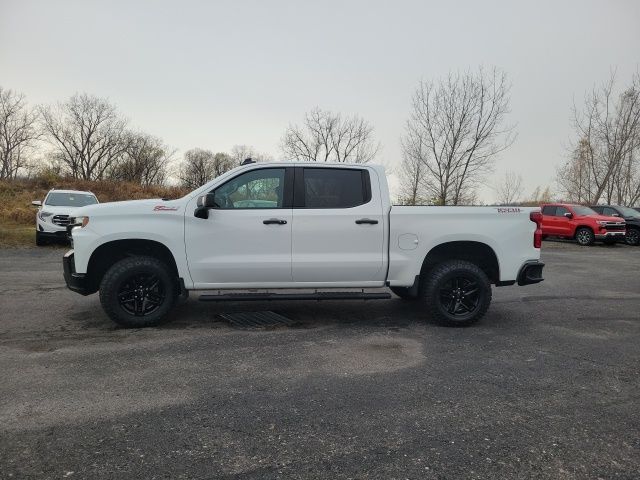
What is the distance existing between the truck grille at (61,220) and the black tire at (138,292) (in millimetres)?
9790

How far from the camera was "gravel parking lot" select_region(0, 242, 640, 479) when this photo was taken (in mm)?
2582

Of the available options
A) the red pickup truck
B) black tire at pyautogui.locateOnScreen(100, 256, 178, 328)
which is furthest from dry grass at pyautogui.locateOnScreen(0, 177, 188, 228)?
black tire at pyautogui.locateOnScreen(100, 256, 178, 328)

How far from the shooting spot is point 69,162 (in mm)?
53469

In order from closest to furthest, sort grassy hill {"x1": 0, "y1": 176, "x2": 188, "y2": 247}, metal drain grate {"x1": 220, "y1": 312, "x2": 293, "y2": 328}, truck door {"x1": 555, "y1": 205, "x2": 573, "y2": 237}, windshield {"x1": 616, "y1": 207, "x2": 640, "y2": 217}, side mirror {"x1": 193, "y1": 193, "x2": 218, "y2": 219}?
side mirror {"x1": 193, "y1": 193, "x2": 218, "y2": 219}, metal drain grate {"x1": 220, "y1": 312, "x2": 293, "y2": 328}, grassy hill {"x1": 0, "y1": 176, "x2": 188, "y2": 247}, truck door {"x1": 555, "y1": 205, "x2": 573, "y2": 237}, windshield {"x1": 616, "y1": 207, "x2": 640, "y2": 217}

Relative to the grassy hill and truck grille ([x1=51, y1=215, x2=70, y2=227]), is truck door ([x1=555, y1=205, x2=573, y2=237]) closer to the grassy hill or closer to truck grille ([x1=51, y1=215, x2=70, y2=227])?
the grassy hill

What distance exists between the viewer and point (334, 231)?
5.34 meters

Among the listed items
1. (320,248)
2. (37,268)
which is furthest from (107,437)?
(37,268)

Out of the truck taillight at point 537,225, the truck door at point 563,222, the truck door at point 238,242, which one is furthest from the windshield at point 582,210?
the truck door at point 238,242

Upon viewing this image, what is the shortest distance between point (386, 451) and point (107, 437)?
5.65 ft

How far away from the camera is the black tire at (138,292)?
513cm

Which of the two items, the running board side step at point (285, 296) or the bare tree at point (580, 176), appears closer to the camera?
the running board side step at point (285, 296)

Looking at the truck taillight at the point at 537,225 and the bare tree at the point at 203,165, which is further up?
the bare tree at the point at 203,165

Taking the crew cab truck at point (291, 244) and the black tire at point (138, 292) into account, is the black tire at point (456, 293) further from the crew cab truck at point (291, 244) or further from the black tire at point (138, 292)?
the black tire at point (138, 292)

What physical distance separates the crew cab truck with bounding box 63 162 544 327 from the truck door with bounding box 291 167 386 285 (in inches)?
0.5
